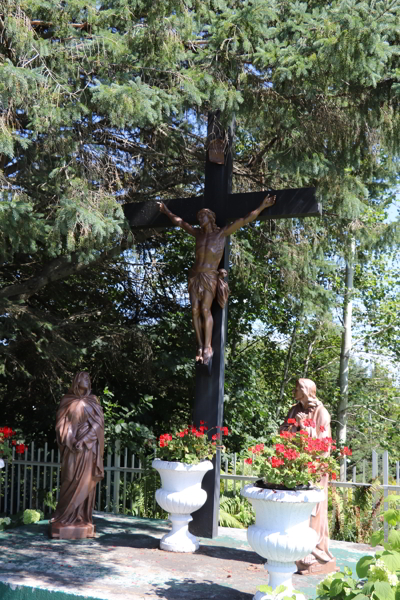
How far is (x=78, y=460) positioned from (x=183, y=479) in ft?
4.28

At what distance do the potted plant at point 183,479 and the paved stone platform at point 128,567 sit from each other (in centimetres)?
17

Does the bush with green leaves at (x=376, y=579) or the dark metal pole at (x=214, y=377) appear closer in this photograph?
the bush with green leaves at (x=376, y=579)

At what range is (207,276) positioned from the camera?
719 cm

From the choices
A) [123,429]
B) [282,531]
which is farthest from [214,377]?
[123,429]

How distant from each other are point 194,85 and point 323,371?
42.1 feet

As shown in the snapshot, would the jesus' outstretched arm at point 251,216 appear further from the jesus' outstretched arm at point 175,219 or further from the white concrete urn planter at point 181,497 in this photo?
the white concrete urn planter at point 181,497

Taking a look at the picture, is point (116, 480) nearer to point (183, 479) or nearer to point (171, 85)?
point (183, 479)

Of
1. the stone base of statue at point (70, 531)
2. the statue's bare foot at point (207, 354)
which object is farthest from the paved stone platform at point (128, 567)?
the statue's bare foot at point (207, 354)

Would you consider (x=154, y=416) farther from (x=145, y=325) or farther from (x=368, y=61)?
(x=368, y=61)

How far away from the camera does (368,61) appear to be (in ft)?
17.8

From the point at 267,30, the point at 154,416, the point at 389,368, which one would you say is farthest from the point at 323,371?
the point at 267,30

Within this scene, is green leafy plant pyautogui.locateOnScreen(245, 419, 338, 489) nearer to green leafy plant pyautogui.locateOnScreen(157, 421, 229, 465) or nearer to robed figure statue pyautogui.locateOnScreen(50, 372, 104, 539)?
green leafy plant pyautogui.locateOnScreen(157, 421, 229, 465)

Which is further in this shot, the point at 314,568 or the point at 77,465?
the point at 77,465

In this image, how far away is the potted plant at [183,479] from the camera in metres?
6.50
